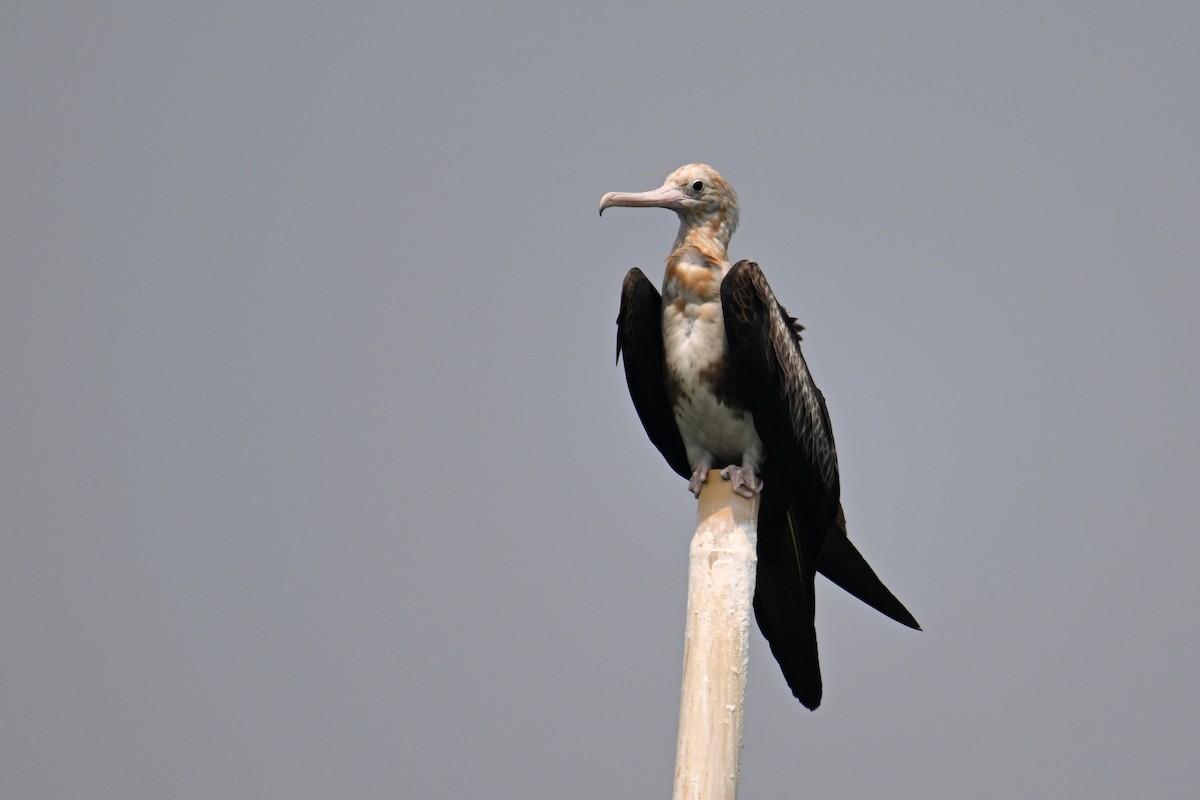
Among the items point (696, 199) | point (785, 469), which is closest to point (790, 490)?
point (785, 469)

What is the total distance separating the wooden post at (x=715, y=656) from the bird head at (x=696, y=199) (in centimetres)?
137

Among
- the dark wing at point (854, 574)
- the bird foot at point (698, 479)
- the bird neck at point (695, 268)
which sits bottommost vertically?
the dark wing at point (854, 574)

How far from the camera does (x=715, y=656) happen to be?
5984mm

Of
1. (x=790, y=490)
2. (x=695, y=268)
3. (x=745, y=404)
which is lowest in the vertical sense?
(x=790, y=490)

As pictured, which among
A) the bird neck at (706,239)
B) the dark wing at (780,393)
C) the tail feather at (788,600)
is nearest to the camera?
the dark wing at (780,393)

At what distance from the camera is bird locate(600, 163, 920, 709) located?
652cm

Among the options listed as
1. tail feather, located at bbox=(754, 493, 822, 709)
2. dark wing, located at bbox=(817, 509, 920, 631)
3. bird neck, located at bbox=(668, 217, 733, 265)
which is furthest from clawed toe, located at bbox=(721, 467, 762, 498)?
bird neck, located at bbox=(668, 217, 733, 265)

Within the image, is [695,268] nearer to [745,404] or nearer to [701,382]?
[701,382]

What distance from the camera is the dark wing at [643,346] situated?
6820 mm

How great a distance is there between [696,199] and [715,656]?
2.11 meters

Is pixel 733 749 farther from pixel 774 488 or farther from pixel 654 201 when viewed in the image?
pixel 654 201

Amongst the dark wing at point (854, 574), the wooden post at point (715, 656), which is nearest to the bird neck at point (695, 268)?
the wooden post at point (715, 656)

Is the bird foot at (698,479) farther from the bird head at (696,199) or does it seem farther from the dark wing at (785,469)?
the bird head at (696,199)

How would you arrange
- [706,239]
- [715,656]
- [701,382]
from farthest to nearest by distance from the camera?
[706,239] → [701,382] → [715,656]
